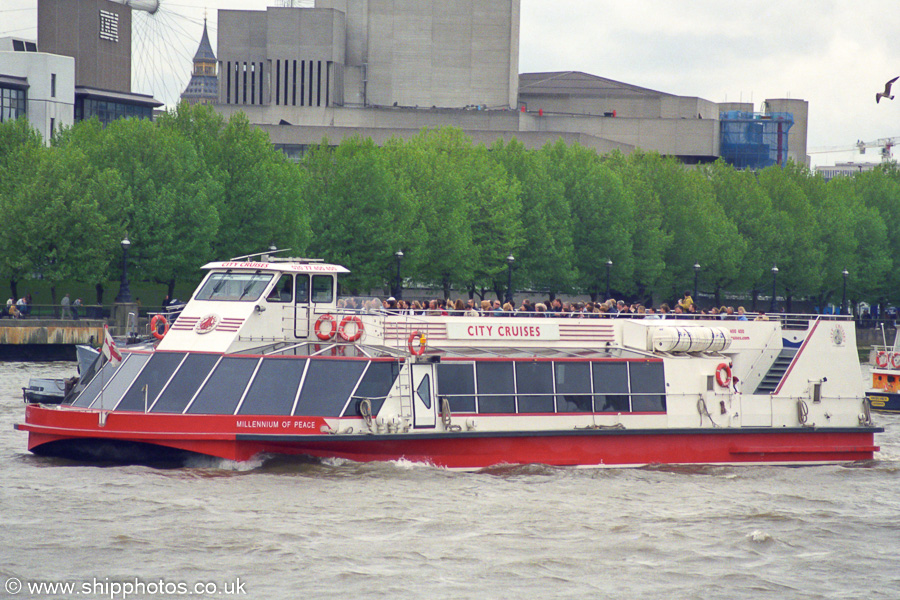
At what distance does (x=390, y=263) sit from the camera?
5953 cm

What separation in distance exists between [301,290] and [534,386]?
5.20 metres

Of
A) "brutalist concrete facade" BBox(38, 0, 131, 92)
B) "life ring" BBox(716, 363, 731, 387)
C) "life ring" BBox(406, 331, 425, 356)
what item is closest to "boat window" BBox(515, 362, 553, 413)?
"life ring" BBox(406, 331, 425, 356)

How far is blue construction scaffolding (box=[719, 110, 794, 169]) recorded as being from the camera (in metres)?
135

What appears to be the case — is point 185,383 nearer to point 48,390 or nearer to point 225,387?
point 225,387

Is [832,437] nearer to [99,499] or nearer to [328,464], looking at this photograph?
[328,464]

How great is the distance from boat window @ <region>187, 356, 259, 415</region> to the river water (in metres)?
1.00

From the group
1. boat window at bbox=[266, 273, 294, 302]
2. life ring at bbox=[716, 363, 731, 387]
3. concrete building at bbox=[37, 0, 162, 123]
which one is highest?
concrete building at bbox=[37, 0, 162, 123]

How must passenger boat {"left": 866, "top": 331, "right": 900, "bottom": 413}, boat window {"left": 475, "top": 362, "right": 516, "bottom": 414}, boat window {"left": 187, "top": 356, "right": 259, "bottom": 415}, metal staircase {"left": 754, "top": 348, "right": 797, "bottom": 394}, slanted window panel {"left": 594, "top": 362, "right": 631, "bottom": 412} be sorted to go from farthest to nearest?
passenger boat {"left": 866, "top": 331, "right": 900, "bottom": 413}, metal staircase {"left": 754, "top": 348, "right": 797, "bottom": 394}, slanted window panel {"left": 594, "top": 362, "right": 631, "bottom": 412}, boat window {"left": 475, "top": 362, "right": 516, "bottom": 414}, boat window {"left": 187, "top": 356, "right": 259, "bottom": 415}

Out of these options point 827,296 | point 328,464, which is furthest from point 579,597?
point 827,296

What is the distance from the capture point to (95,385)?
24.1m

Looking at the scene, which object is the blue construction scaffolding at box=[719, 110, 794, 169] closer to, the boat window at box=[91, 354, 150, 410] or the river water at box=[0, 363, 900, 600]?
the river water at box=[0, 363, 900, 600]

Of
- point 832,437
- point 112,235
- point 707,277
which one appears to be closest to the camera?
point 832,437

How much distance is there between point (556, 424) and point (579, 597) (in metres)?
8.02

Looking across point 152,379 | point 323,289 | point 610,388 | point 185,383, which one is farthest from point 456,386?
point 152,379
